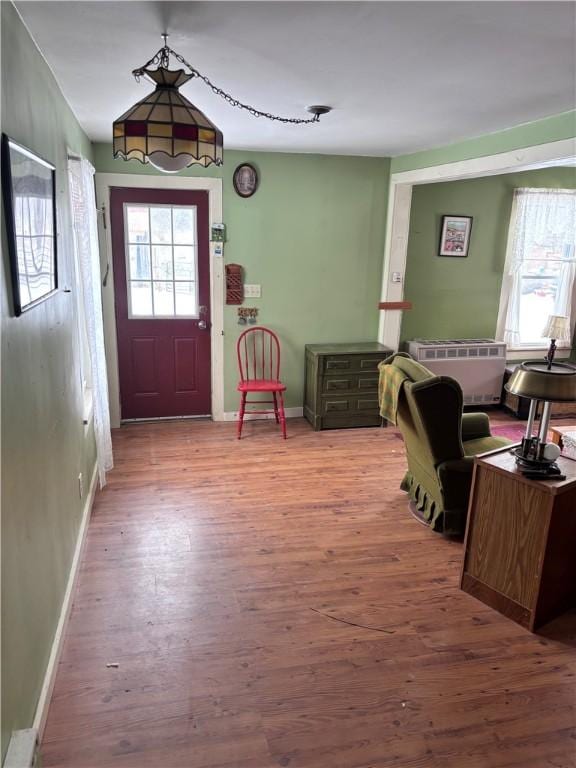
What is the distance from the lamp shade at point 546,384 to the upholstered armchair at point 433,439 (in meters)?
0.48

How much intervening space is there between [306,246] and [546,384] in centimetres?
309

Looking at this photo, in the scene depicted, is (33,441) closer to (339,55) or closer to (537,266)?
(339,55)

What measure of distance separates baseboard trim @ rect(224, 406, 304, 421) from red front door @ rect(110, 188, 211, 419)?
0.96 ft

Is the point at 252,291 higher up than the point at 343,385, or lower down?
higher up

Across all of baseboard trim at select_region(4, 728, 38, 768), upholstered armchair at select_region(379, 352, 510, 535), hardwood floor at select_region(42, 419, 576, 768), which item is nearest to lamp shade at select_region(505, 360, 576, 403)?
upholstered armchair at select_region(379, 352, 510, 535)

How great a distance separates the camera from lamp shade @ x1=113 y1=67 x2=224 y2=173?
1877 mm

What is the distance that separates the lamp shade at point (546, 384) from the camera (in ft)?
7.77

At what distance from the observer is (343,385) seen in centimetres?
502

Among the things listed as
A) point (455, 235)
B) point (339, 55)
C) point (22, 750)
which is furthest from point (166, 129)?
point (455, 235)

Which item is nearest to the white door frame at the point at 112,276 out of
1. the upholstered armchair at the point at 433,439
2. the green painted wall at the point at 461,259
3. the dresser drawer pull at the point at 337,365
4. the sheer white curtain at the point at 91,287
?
the sheer white curtain at the point at 91,287

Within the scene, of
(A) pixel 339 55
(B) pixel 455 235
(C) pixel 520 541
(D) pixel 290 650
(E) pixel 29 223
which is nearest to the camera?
(E) pixel 29 223

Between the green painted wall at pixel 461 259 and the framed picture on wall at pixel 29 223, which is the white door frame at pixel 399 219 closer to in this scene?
the green painted wall at pixel 461 259

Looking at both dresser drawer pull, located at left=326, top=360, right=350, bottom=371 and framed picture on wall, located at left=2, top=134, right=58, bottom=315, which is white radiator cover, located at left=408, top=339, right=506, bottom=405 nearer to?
dresser drawer pull, located at left=326, top=360, right=350, bottom=371

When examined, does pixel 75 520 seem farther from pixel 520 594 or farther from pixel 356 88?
pixel 356 88
